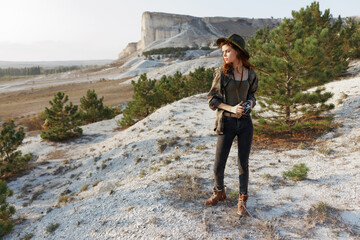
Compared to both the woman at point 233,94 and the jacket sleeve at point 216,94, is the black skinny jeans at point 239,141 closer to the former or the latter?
the woman at point 233,94

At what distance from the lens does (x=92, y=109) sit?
61.0ft

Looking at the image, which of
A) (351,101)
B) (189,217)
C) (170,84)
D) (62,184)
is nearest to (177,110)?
(170,84)

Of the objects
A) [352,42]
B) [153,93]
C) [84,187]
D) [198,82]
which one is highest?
[352,42]

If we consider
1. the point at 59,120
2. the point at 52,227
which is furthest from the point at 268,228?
the point at 59,120

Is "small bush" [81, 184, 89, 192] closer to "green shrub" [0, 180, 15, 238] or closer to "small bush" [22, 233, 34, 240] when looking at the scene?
"green shrub" [0, 180, 15, 238]

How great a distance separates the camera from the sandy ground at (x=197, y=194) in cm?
313

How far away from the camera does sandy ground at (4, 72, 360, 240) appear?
3.13m

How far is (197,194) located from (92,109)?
1671 centimetres

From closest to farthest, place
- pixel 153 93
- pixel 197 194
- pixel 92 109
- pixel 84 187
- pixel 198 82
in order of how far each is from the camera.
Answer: pixel 197 194
pixel 84 187
pixel 153 93
pixel 198 82
pixel 92 109

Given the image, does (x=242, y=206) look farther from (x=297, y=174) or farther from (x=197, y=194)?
(x=297, y=174)

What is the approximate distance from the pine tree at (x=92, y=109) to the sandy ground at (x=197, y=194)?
32.9 ft

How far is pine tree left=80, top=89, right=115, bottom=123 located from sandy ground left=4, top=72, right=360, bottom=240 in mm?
10036

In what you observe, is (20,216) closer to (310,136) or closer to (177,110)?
(177,110)

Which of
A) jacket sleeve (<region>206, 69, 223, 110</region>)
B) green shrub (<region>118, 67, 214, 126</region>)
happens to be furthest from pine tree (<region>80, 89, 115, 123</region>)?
jacket sleeve (<region>206, 69, 223, 110</region>)
